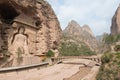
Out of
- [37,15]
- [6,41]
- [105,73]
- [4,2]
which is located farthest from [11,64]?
[105,73]

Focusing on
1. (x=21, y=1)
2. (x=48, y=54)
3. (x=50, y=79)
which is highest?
(x=21, y=1)

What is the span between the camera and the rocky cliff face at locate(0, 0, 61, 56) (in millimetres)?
22203

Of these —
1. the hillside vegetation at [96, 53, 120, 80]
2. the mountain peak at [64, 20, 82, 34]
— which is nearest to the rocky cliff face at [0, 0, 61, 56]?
the hillside vegetation at [96, 53, 120, 80]

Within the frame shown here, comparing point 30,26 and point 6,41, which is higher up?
point 30,26

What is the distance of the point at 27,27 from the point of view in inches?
1000

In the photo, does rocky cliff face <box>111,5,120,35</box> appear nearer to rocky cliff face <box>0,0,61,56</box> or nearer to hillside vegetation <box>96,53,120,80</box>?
rocky cliff face <box>0,0,61,56</box>

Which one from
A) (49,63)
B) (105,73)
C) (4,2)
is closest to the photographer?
(105,73)

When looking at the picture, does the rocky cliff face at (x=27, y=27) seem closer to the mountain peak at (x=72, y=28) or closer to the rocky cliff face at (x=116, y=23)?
the rocky cliff face at (x=116, y=23)

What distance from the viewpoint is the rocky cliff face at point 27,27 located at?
22.2m

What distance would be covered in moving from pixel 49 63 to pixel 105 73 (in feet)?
45.0

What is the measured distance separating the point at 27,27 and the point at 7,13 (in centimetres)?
371

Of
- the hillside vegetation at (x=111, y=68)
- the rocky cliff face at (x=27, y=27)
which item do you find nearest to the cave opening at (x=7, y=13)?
the rocky cliff face at (x=27, y=27)

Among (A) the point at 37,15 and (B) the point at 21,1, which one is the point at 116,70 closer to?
(B) the point at 21,1

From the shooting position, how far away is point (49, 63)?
25.0 m
